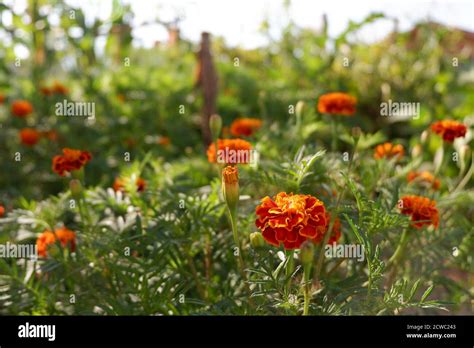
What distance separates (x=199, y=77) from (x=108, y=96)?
45 centimetres

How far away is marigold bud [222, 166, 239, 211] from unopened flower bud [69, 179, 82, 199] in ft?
1.18

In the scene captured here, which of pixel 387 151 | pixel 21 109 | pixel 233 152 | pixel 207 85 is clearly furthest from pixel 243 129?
pixel 21 109

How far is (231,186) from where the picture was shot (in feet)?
2.78

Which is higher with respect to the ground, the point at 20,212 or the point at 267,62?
the point at 267,62

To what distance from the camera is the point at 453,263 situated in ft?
4.09

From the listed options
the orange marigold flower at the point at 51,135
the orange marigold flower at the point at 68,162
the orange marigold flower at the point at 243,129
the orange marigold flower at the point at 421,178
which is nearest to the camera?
the orange marigold flower at the point at 68,162

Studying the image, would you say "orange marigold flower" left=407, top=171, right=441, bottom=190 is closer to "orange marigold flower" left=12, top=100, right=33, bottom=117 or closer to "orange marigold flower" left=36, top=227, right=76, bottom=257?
"orange marigold flower" left=36, top=227, right=76, bottom=257

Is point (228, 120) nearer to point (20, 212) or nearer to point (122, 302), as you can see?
point (20, 212)

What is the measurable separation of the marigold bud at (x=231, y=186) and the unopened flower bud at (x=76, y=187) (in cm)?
36

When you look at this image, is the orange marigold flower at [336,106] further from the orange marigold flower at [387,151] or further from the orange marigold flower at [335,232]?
the orange marigold flower at [335,232]

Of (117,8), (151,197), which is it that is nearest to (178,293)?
(151,197)

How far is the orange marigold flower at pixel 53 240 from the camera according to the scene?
45.3 inches

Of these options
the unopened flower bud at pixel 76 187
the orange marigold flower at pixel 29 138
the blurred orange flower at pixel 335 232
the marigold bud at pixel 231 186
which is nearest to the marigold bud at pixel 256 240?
the marigold bud at pixel 231 186

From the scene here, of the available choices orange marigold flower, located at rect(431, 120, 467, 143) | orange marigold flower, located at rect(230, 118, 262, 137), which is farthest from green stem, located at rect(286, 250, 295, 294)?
orange marigold flower, located at rect(230, 118, 262, 137)
